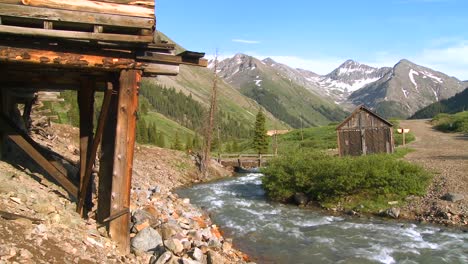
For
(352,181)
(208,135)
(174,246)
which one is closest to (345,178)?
(352,181)

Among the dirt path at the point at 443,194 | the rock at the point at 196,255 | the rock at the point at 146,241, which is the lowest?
the dirt path at the point at 443,194

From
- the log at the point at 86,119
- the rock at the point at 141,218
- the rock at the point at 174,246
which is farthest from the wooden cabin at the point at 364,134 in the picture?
the rock at the point at 174,246

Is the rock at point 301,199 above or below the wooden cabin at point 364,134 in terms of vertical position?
below

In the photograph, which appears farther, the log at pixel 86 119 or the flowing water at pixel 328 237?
the flowing water at pixel 328 237

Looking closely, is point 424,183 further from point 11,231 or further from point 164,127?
point 164,127

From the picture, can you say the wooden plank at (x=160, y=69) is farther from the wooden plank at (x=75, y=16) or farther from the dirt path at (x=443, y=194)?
the dirt path at (x=443, y=194)

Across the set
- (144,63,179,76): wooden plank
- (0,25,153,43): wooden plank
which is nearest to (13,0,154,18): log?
(0,25,153,43): wooden plank

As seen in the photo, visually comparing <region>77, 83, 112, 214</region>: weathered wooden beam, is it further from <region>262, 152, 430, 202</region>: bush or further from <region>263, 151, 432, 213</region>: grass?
<region>262, 152, 430, 202</region>: bush

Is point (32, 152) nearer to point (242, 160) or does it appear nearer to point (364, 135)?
point (364, 135)

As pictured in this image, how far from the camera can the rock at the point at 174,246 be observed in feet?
33.0

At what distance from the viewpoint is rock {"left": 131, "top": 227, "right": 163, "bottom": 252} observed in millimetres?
9586

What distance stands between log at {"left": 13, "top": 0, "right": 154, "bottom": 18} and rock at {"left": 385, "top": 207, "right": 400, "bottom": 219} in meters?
18.7

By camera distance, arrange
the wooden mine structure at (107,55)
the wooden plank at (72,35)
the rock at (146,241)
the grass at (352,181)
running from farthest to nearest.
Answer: the grass at (352,181) → the rock at (146,241) → the wooden mine structure at (107,55) → the wooden plank at (72,35)

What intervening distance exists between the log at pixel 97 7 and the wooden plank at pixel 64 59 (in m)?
0.85
